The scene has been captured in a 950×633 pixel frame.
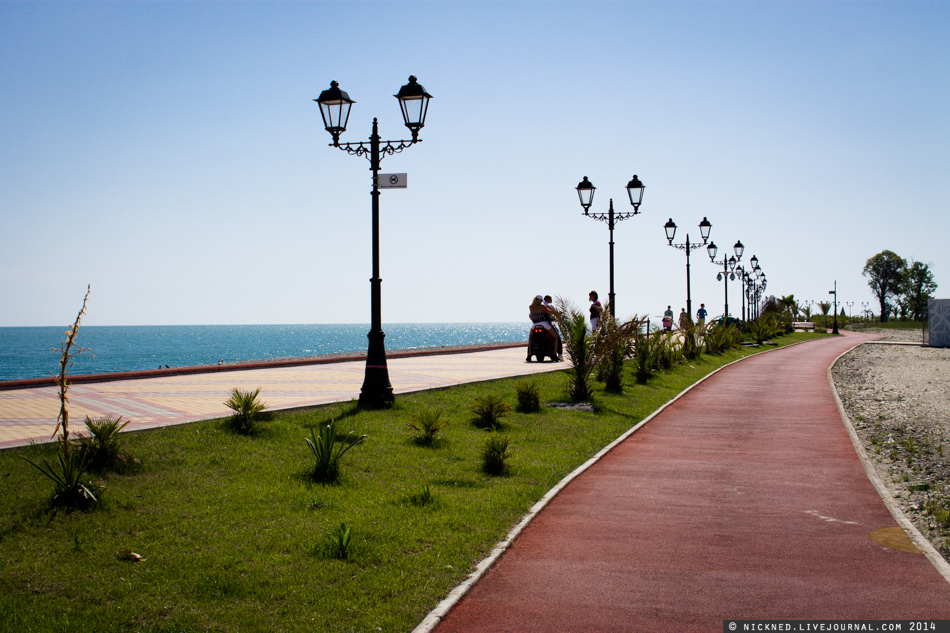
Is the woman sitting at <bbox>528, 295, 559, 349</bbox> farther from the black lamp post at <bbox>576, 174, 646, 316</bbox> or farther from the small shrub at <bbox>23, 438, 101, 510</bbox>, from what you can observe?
the small shrub at <bbox>23, 438, 101, 510</bbox>

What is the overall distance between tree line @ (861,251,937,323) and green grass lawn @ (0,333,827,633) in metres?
127

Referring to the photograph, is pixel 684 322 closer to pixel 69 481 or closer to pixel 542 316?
pixel 542 316

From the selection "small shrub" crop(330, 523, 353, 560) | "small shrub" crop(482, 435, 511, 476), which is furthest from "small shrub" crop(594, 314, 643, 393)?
"small shrub" crop(330, 523, 353, 560)

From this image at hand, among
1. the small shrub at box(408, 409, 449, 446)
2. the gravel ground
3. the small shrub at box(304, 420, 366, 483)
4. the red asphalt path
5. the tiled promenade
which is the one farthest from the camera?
the small shrub at box(408, 409, 449, 446)

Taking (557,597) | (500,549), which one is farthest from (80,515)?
(557,597)

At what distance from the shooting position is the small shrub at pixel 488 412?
1074 centimetres

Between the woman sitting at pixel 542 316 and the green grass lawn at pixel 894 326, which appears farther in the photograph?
the green grass lawn at pixel 894 326

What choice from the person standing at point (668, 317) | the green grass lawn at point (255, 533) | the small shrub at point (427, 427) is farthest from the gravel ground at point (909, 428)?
the person standing at point (668, 317)

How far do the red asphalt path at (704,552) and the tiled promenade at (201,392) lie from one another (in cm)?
540

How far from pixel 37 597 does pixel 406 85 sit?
866 centimetres

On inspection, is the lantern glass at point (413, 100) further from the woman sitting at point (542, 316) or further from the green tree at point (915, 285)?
the green tree at point (915, 285)

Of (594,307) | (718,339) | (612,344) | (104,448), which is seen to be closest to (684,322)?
(718,339)

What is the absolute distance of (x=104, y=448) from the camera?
21.8ft

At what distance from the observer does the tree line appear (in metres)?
115
